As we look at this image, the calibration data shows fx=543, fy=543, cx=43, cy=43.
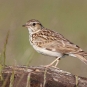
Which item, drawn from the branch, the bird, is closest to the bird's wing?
the bird

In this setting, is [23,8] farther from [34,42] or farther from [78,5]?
[34,42]

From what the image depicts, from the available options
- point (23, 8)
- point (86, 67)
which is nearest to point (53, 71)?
point (86, 67)

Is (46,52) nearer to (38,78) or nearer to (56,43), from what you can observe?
(56,43)

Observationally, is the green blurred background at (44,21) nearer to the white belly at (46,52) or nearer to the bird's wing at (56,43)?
the bird's wing at (56,43)

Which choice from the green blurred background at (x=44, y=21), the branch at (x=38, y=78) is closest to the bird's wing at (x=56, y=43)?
the green blurred background at (x=44, y=21)

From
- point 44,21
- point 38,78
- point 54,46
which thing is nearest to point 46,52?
point 54,46

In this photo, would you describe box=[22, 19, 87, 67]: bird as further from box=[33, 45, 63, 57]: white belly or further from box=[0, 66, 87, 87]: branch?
box=[0, 66, 87, 87]: branch
